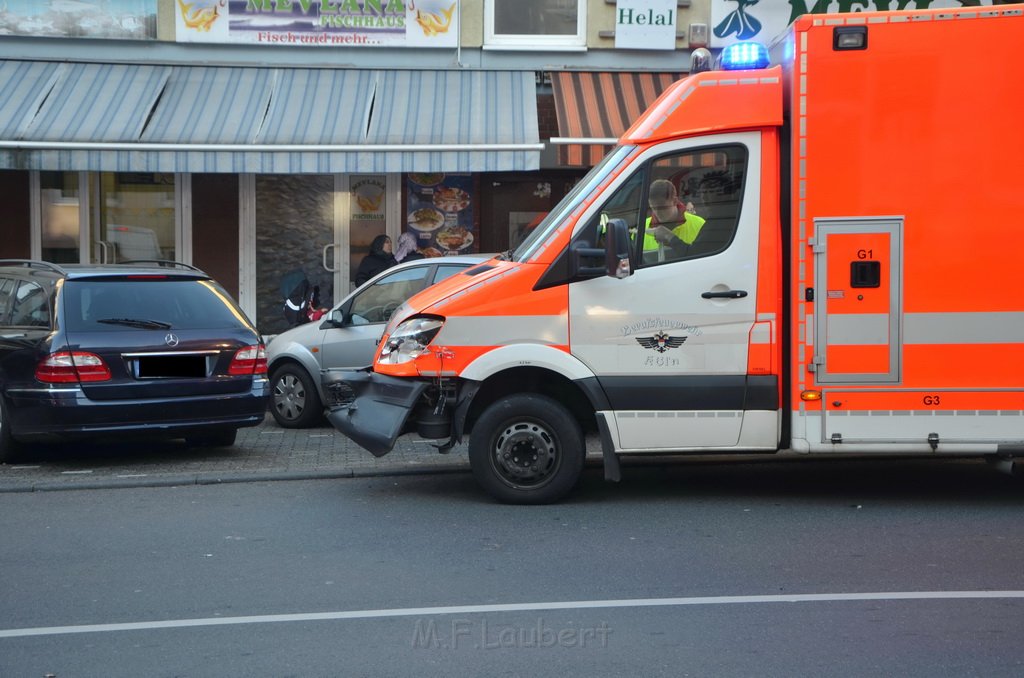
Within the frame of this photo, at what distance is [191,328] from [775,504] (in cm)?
476

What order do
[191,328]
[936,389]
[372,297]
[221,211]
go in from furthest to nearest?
[221,211] → [372,297] → [191,328] → [936,389]

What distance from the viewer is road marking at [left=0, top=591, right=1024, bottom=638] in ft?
16.8

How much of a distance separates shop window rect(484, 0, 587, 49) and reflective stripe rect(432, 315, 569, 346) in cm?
873

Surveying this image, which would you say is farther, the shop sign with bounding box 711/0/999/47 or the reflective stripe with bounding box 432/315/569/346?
the shop sign with bounding box 711/0/999/47

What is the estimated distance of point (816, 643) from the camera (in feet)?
15.7

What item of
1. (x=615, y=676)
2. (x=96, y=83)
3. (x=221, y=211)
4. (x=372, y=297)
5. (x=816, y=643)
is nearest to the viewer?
(x=615, y=676)

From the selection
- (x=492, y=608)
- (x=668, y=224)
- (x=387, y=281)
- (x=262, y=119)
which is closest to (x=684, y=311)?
(x=668, y=224)

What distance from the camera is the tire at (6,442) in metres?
9.17

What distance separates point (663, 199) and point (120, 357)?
14.3ft

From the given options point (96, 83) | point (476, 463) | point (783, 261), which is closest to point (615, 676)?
point (476, 463)

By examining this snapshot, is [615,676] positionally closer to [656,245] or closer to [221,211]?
[656,245]

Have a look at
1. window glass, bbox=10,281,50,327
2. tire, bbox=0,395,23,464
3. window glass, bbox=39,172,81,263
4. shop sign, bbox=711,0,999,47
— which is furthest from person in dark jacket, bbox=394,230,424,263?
tire, bbox=0,395,23,464

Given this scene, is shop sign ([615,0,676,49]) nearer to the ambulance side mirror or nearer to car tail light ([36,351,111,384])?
the ambulance side mirror
